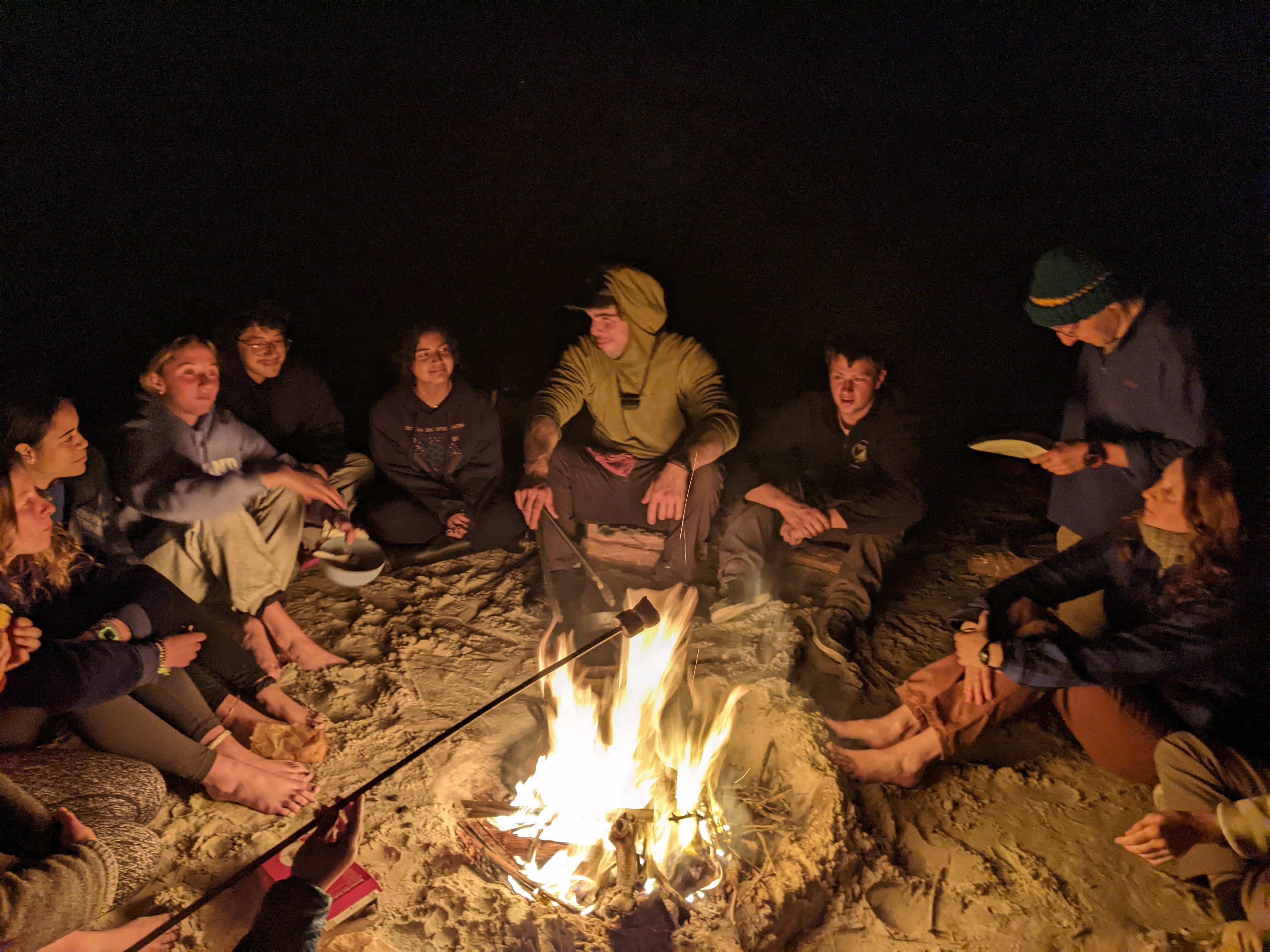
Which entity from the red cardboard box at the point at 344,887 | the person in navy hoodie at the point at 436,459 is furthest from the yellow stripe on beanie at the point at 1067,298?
the red cardboard box at the point at 344,887

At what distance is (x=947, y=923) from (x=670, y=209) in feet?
12.4

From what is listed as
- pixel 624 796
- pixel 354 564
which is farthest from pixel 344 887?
pixel 354 564

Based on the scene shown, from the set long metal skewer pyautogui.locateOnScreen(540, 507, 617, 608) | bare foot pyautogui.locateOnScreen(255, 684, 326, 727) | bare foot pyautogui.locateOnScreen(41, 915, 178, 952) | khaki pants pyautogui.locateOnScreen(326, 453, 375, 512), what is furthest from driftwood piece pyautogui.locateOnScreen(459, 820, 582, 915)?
khaki pants pyautogui.locateOnScreen(326, 453, 375, 512)

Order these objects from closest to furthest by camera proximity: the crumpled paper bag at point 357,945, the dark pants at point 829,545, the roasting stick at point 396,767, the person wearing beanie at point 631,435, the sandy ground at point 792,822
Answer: the roasting stick at point 396,767, the crumpled paper bag at point 357,945, the sandy ground at point 792,822, the person wearing beanie at point 631,435, the dark pants at point 829,545

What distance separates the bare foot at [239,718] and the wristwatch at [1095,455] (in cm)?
424

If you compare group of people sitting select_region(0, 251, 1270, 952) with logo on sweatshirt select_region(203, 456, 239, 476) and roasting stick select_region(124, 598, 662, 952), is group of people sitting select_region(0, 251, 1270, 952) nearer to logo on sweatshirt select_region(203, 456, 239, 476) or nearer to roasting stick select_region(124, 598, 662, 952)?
logo on sweatshirt select_region(203, 456, 239, 476)

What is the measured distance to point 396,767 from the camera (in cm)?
282

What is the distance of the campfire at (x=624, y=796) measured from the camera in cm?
321

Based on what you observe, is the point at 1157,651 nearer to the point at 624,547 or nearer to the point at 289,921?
the point at 624,547

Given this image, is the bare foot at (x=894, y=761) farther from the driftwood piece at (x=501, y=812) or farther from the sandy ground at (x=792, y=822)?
→ the driftwood piece at (x=501, y=812)

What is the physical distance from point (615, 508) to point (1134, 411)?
2.80 metres

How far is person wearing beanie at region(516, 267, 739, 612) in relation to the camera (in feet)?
14.3

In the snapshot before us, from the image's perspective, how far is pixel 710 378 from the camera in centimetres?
447

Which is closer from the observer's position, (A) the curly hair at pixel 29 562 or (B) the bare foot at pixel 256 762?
(A) the curly hair at pixel 29 562
